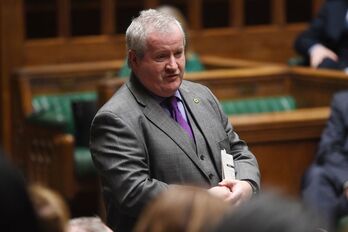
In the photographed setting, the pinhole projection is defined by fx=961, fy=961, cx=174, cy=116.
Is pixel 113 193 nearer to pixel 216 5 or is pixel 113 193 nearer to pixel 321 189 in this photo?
pixel 321 189

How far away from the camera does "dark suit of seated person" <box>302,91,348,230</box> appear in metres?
5.27

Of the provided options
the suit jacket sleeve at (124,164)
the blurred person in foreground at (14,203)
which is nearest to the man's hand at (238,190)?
the suit jacket sleeve at (124,164)

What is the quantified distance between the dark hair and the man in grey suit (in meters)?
1.40

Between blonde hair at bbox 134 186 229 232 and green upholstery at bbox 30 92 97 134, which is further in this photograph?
green upholstery at bbox 30 92 97 134

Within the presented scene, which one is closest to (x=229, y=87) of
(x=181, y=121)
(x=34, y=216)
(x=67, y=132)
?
(x=67, y=132)

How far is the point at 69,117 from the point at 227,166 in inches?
136

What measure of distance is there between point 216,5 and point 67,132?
2.38 meters

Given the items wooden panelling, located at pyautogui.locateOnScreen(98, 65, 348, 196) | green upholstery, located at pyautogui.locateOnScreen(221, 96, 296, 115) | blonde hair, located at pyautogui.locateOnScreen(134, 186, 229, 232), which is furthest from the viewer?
green upholstery, located at pyautogui.locateOnScreen(221, 96, 296, 115)

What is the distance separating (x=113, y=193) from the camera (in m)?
3.35

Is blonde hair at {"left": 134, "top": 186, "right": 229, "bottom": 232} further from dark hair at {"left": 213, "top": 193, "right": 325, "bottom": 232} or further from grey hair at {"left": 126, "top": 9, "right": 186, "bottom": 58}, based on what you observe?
grey hair at {"left": 126, "top": 9, "right": 186, "bottom": 58}

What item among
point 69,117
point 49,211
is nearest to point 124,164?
point 49,211

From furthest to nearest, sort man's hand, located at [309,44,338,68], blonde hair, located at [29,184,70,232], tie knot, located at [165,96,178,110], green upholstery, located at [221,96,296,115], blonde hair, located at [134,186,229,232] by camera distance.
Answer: man's hand, located at [309,44,338,68], green upholstery, located at [221,96,296,115], tie knot, located at [165,96,178,110], blonde hair, located at [29,184,70,232], blonde hair, located at [134,186,229,232]

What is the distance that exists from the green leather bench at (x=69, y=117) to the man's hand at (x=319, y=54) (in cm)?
159

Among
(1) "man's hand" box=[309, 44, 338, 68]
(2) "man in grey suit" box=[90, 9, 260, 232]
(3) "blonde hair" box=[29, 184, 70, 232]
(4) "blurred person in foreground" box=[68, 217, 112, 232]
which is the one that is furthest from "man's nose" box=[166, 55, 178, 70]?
(1) "man's hand" box=[309, 44, 338, 68]
